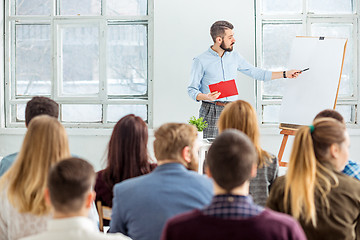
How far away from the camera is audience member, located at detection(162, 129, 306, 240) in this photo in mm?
1304

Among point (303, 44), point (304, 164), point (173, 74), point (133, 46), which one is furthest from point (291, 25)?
point (304, 164)

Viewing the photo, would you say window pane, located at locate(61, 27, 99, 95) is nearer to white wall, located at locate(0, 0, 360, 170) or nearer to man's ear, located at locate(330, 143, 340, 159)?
white wall, located at locate(0, 0, 360, 170)

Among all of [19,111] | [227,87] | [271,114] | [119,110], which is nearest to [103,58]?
[119,110]

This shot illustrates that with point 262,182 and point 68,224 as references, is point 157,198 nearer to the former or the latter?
point 68,224

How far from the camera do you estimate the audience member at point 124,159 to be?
2389 mm

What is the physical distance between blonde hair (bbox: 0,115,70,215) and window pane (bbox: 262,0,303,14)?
410 centimetres

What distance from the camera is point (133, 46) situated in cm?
576

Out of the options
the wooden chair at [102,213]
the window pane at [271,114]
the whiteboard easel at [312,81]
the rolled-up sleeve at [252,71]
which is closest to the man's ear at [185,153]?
the wooden chair at [102,213]

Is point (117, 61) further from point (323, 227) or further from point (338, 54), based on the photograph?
point (323, 227)

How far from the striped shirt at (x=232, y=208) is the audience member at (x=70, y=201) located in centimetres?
31

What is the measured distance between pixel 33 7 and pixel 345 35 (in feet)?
12.0

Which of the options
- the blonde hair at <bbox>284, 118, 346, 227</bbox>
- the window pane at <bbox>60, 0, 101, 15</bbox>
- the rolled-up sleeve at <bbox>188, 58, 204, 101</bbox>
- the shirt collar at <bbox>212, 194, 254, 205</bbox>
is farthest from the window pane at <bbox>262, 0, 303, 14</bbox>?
the shirt collar at <bbox>212, 194, 254, 205</bbox>

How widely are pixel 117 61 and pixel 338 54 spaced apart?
2510mm

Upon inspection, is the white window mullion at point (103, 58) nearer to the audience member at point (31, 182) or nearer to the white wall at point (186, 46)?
the white wall at point (186, 46)
